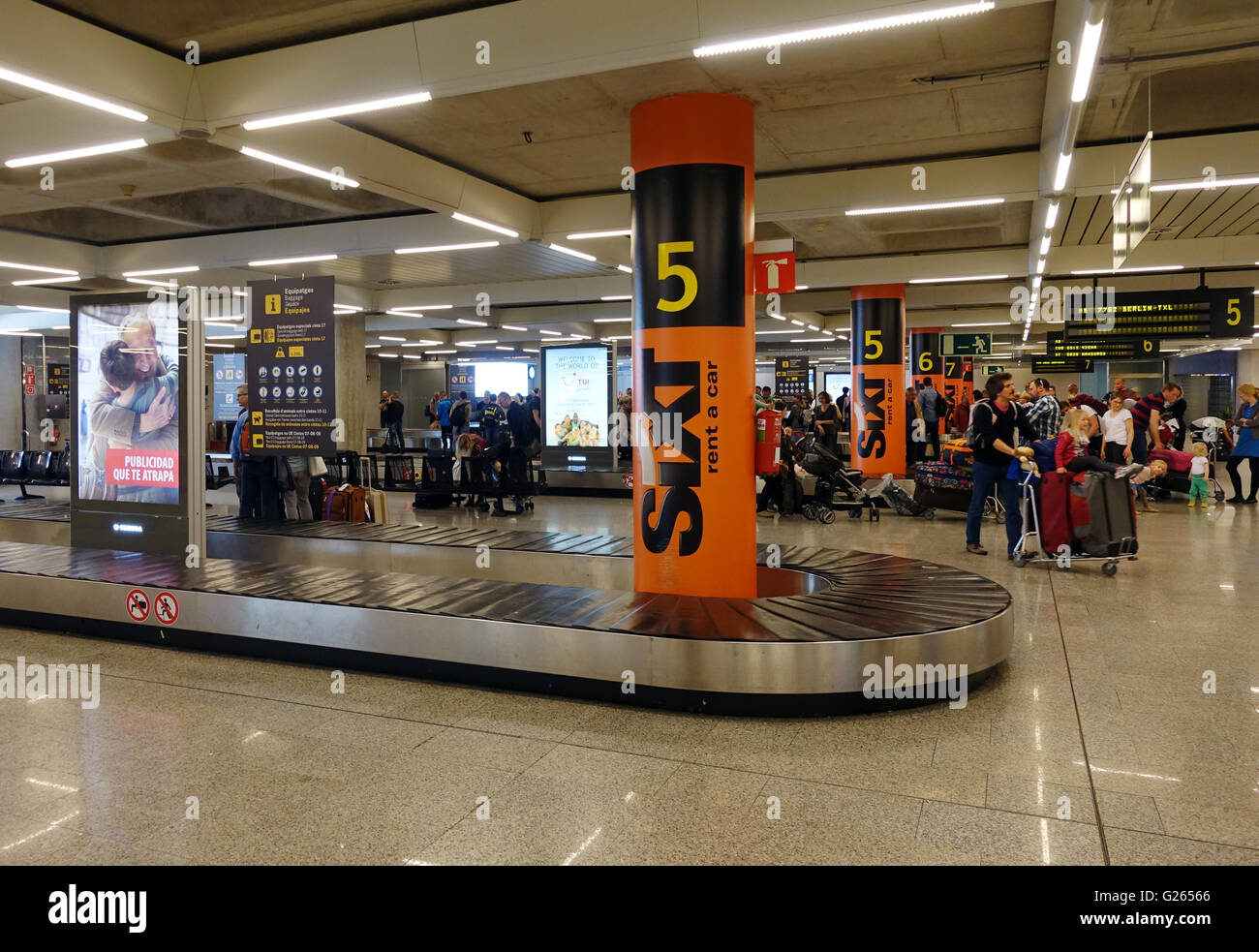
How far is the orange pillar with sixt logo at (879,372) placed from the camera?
1703 centimetres

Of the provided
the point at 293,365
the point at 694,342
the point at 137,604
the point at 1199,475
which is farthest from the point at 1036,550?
the point at 137,604

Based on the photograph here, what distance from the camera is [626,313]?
2509 cm

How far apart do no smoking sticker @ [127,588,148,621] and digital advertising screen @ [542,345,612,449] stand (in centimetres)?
1252

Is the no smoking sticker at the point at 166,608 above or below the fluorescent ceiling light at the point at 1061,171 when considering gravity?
below

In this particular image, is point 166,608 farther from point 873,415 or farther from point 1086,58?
point 873,415

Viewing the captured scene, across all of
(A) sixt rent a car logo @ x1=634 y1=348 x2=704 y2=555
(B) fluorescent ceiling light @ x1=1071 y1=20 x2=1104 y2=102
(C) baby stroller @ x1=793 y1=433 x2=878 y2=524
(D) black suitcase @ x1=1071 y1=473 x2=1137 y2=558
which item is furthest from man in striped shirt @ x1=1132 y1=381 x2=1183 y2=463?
(A) sixt rent a car logo @ x1=634 y1=348 x2=704 y2=555

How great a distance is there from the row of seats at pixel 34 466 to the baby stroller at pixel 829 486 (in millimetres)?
14148

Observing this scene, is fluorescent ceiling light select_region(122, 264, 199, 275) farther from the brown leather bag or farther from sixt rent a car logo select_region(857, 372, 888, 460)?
sixt rent a car logo select_region(857, 372, 888, 460)

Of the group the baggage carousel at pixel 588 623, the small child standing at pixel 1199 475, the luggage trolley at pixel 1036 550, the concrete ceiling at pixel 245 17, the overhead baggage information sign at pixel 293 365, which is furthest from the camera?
the small child standing at pixel 1199 475

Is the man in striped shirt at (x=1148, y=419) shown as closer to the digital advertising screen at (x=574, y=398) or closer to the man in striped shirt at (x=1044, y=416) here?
the man in striped shirt at (x=1044, y=416)

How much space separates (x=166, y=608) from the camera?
5.95 meters

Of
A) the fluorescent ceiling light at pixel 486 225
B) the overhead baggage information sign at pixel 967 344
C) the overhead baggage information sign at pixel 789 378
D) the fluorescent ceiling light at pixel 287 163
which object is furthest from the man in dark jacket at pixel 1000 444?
the overhead baggage information sign at pixel 789 378
